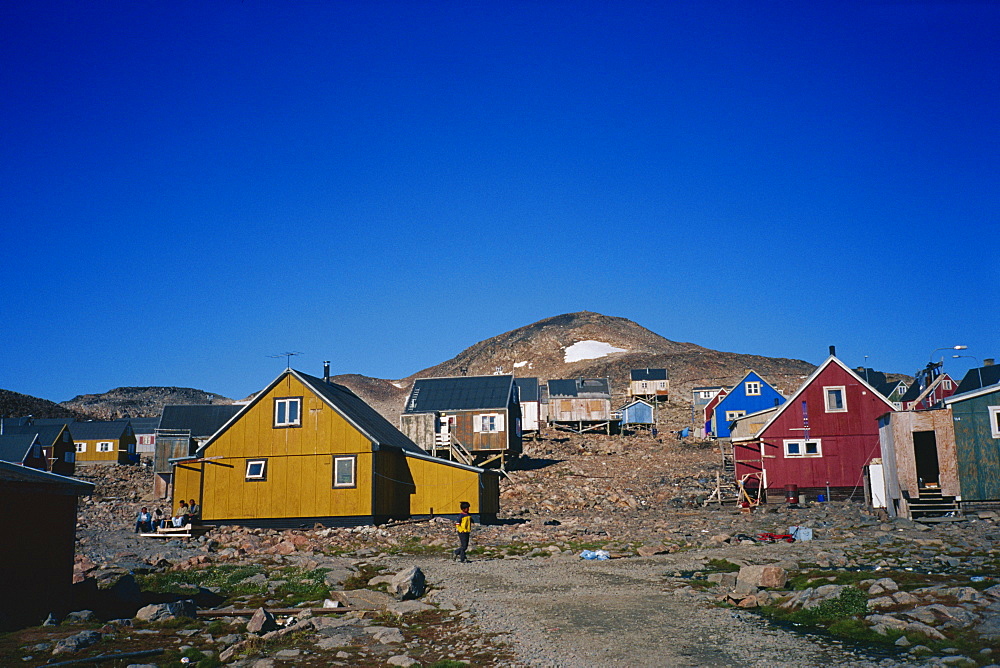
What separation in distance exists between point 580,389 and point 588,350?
81.4 meters

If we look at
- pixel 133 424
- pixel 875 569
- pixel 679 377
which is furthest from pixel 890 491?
pixel 679 377

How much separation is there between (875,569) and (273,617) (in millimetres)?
12139

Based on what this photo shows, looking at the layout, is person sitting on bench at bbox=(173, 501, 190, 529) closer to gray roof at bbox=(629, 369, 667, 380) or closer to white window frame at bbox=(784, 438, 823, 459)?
white window frame at bbox=(784, 438, 823, 459)

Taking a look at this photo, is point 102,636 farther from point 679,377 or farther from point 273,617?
point 679,377

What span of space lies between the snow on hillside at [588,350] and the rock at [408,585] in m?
138

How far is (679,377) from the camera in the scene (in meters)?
122

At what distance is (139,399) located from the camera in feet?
530

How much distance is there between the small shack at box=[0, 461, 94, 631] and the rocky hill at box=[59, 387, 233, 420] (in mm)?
129372

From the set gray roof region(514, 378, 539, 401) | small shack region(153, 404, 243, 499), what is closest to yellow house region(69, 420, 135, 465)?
small shack region(153, 404, 243, 499)

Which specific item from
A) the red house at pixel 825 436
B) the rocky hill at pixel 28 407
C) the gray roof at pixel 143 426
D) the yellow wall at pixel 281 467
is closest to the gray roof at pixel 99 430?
the gray roof at pixel 143 426

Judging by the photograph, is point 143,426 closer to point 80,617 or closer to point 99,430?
point 99,430

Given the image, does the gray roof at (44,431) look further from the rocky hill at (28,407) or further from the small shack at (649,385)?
the small shack at (649,385)

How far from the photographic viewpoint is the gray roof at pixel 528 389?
7662cm

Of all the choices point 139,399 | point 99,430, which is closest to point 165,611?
point 99,430
